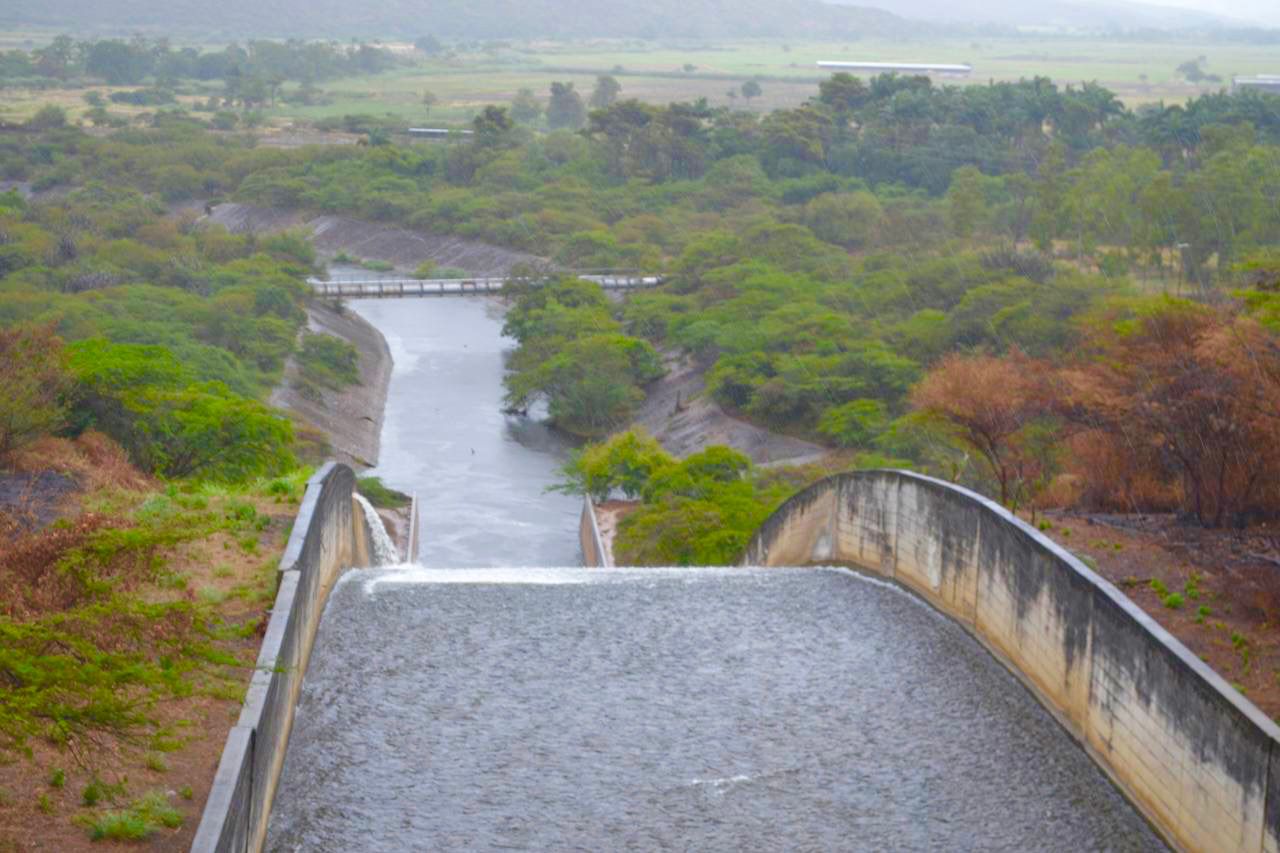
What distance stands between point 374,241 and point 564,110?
255 ft

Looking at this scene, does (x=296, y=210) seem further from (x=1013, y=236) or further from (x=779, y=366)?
(x=779, y=366)

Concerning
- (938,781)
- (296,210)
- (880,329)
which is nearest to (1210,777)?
(938,781)

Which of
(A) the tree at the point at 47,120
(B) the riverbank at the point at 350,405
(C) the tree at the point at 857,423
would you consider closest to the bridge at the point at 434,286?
(B) the riverbank at the point at 350,405

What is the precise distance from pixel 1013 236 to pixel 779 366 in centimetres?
3302

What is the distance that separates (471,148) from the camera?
12206 cm

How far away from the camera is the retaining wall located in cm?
3784

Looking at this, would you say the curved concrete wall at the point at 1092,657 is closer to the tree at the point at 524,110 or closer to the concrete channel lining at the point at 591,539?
the concrete channel lining at the point at 591,539

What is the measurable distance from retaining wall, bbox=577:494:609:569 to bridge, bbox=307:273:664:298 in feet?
109

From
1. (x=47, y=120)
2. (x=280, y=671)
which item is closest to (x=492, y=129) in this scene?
(x=47, y=120)

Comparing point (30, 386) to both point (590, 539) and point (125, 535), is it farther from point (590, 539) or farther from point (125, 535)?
point (590, 539)

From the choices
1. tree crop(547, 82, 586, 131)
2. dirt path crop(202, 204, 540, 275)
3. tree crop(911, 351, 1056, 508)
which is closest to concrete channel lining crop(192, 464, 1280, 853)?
tree crop(911, 351, 1056, 508)

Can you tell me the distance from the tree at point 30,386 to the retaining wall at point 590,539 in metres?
13.8

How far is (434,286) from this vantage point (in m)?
81.7

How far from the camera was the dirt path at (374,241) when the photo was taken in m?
98.4
